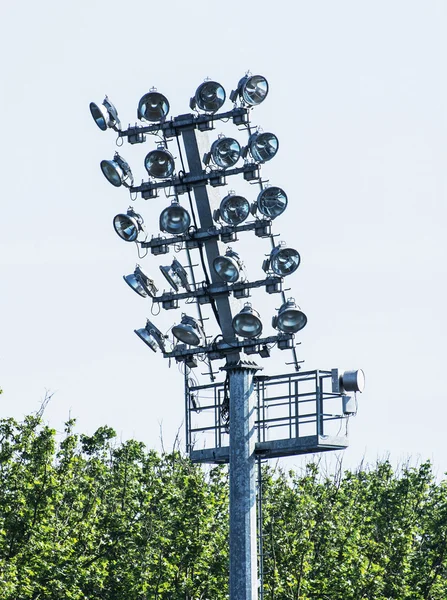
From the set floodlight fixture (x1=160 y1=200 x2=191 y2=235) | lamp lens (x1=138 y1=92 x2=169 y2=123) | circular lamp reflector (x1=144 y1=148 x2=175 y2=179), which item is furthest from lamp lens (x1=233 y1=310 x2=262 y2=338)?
lamp lens (x1=138 y1=92 x2=169 y2=123)

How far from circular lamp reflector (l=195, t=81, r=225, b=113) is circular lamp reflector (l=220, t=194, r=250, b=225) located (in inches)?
86.7

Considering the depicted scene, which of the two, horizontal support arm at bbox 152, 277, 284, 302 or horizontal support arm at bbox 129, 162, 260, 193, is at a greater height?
horizontal support arm at bbox 129, 162, 260, 193

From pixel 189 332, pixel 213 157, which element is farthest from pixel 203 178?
pixel 189 332

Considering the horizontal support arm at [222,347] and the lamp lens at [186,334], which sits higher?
the lamp lens at [186,334]

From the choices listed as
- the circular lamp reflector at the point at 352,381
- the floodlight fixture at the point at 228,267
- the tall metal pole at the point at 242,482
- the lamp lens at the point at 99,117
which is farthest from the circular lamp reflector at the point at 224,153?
the circular lamp reflector at the point at 352,381

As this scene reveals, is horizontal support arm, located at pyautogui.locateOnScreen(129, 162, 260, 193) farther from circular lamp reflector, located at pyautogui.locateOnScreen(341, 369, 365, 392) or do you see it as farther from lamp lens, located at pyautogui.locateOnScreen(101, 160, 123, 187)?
circular lamp reflector, located at pyautogui.locateOnScreen(341, 369, 365, 392)

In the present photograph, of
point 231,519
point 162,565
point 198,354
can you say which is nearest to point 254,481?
point 231,519

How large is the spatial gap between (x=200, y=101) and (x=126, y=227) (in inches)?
128

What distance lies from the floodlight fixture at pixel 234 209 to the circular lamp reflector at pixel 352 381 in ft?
13.4

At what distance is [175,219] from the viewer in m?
35.0

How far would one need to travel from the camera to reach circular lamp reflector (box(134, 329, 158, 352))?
3478 cm

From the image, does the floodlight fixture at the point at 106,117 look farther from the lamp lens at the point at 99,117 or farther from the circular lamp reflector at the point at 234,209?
the circular lamp reflector at the point at 234,209

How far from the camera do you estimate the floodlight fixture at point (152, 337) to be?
114 ft

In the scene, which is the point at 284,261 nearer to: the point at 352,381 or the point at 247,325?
the point at 247,325
